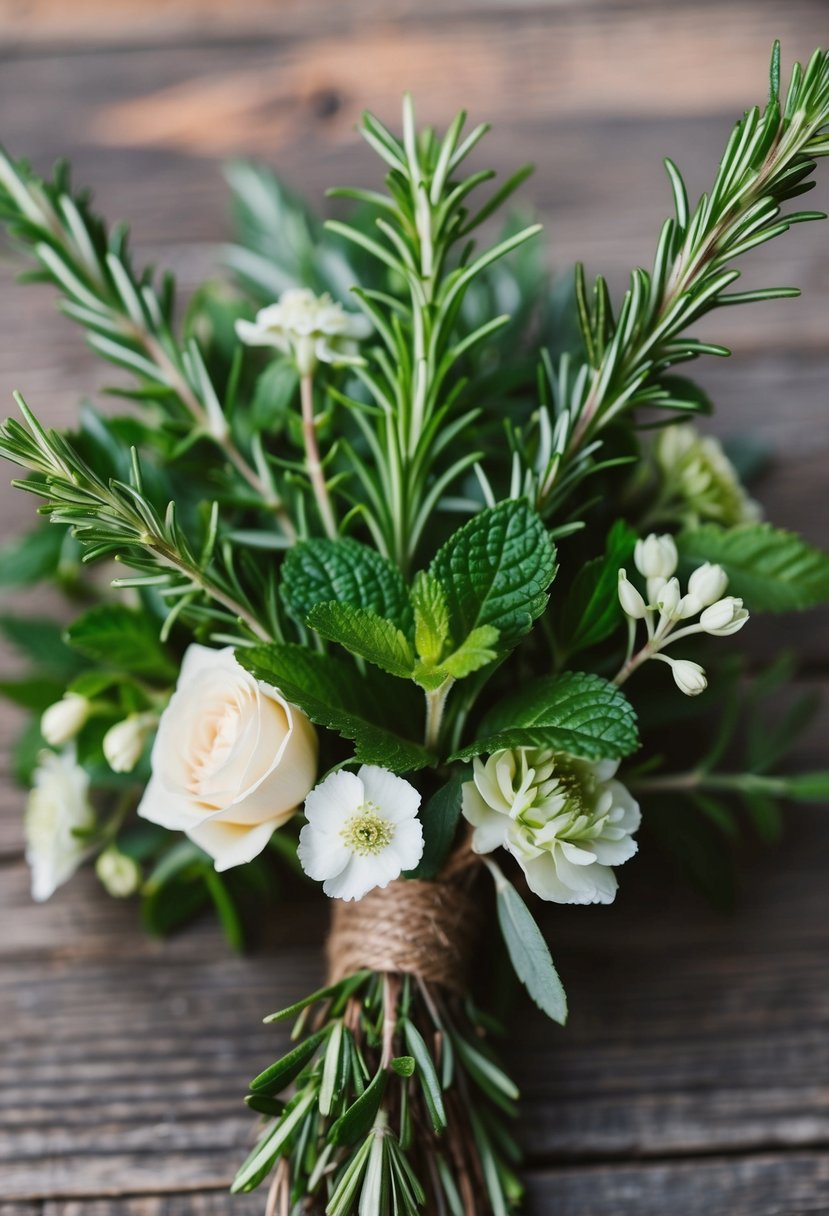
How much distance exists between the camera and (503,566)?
1.59ft

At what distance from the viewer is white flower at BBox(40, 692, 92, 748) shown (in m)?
0.62

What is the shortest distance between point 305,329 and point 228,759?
0.78ft

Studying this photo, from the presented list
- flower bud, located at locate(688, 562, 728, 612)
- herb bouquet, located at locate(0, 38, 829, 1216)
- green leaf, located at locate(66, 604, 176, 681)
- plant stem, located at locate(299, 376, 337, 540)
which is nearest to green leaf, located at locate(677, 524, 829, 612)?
herb bouquet, located at locate(0, 38, 829, 1216)

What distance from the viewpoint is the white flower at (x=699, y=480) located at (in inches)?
24.9

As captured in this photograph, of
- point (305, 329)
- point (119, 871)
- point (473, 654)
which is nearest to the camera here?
point (473, 654)

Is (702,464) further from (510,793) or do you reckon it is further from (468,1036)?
(468,1036)

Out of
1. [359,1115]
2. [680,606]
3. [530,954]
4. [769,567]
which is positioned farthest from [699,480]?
[359,1115]

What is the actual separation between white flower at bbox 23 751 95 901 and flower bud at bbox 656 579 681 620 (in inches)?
15.7

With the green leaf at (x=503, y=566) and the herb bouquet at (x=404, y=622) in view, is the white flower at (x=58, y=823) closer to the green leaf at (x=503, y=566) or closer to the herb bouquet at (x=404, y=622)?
the herb bouquet at (x=404, y=622)

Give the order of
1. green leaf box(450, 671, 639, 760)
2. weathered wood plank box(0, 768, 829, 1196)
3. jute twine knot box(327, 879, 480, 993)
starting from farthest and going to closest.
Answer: weathered wood plank box(0, 768, 829, 1196) < jute twine knot box(327, 879, 480, 993) < green leaf box(450, 671, 639, 760)

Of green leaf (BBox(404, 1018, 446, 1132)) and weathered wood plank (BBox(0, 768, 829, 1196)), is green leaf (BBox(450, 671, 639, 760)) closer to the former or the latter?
green leaf (BBox(404, 1018, 446, 1132))

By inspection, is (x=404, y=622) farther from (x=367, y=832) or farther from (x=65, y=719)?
(x=65, y=719)

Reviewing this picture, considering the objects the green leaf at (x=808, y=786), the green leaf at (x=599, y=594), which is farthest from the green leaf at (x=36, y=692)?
the green leaf at (x=808, y=786)

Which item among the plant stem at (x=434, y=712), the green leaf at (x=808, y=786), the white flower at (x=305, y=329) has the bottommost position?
the green leaf at (x=808, y=786)
